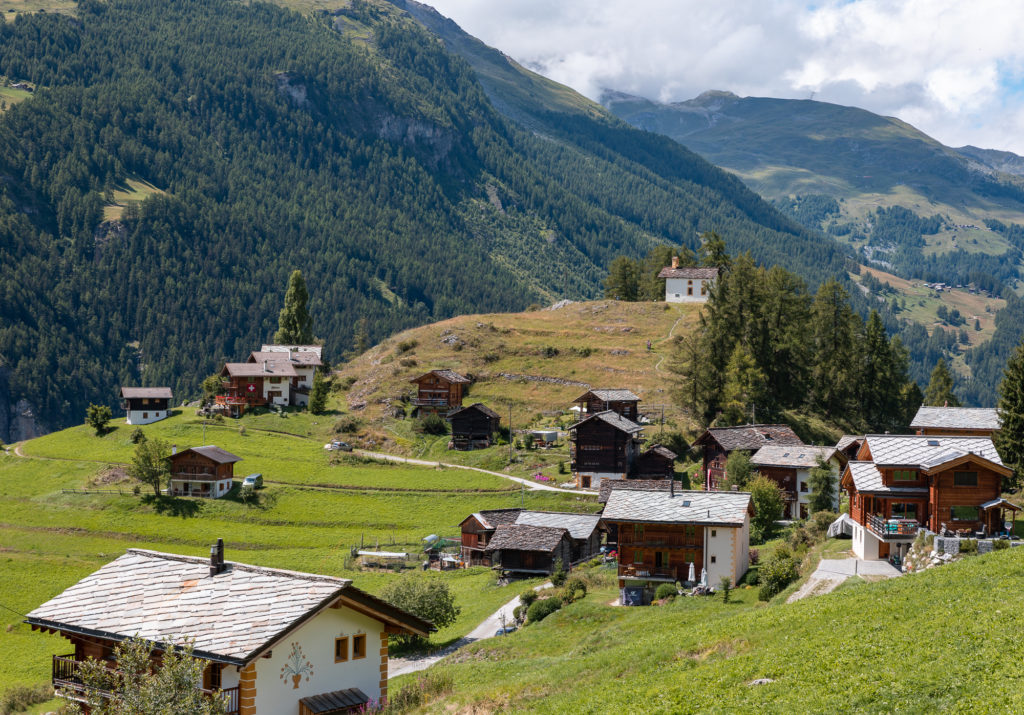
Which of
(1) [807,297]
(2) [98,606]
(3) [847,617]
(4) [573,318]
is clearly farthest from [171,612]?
(4) [573,318]

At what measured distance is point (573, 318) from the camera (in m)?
171

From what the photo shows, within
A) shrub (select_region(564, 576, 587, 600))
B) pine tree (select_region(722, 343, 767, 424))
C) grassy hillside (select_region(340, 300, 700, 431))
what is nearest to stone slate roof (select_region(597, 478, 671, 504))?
pine tree (select_region(722, 343, 767, 424))

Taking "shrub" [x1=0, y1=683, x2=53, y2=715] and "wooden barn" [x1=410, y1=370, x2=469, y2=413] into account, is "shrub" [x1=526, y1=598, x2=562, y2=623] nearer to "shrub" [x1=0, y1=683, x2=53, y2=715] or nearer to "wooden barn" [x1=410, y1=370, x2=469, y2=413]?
"shrub" [x1=0, y1=683, x2=53, y2=715]

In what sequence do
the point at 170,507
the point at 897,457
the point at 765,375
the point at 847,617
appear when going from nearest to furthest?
the point at 847,617 → the point at 897,457 → the point at 170,507 → the point at 765,375

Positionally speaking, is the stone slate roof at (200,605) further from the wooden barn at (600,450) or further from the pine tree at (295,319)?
the pine tree at (295,319)

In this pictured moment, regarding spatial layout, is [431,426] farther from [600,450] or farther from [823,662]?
[823,662]

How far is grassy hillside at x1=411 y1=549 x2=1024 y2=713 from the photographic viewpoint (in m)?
26.2

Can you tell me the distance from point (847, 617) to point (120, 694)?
22841 millimetres

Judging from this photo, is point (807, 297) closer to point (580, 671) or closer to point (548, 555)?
point (548, 555)

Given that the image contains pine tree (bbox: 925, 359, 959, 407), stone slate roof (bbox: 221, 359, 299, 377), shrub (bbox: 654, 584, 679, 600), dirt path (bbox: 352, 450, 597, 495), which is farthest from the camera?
stone slate roof (bbox: 221, 359, 299, 377)

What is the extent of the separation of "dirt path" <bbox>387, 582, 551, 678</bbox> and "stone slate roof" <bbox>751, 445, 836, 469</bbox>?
27959mm

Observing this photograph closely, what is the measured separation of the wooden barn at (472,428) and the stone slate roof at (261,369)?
101 feet

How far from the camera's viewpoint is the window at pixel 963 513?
5403 cm

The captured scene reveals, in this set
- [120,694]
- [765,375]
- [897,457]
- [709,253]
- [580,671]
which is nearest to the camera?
[120,694]
